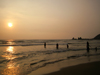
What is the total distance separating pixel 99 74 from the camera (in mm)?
5980

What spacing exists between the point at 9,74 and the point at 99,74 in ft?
21.0

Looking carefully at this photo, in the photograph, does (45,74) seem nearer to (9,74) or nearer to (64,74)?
(64,74)

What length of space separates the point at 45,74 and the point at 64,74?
1.40 m

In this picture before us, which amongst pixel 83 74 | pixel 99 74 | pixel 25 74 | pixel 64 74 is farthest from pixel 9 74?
pixel 99 74

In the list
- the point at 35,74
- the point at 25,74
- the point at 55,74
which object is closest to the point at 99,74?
the point at 55,74

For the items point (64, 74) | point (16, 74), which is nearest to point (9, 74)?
point (16, 74)

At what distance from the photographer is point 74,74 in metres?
6.25

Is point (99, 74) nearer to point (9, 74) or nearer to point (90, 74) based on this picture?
point (90, 74)

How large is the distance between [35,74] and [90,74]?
12.9ft

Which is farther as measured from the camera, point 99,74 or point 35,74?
point 35,74

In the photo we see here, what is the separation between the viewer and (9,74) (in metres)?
6.46

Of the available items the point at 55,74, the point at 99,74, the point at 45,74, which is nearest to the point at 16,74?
the point at 45,74

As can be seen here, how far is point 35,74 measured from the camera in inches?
256

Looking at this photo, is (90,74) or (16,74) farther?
(16,74)
